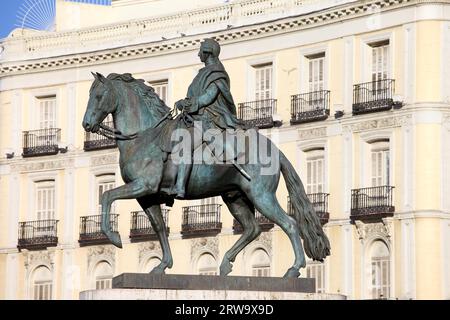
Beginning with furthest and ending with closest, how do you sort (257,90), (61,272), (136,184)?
(61,272) < (257,90) < (136,184)

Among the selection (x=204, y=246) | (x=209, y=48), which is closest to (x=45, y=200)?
(x=204, y=246)

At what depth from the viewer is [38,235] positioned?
259 ft

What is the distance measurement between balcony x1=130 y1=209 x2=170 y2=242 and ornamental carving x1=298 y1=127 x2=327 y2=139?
682cm

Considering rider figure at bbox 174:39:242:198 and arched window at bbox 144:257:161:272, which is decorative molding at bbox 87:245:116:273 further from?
rider figure at bbox 174:39:242:198

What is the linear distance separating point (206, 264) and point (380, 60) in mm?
10887

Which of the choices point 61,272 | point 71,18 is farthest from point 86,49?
point 61,272

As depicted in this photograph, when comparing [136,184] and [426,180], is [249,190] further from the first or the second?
[426,180]

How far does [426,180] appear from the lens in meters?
66.6

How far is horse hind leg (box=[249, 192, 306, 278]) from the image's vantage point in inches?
1342

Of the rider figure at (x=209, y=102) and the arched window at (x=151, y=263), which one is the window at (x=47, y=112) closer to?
the arched window at (x=151, y=263)

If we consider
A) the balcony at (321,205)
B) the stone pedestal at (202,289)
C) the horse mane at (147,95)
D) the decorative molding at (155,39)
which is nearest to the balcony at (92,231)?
the decorative molding at (155,39)

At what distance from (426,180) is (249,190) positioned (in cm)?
3307

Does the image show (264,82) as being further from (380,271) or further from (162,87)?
(380,271)
